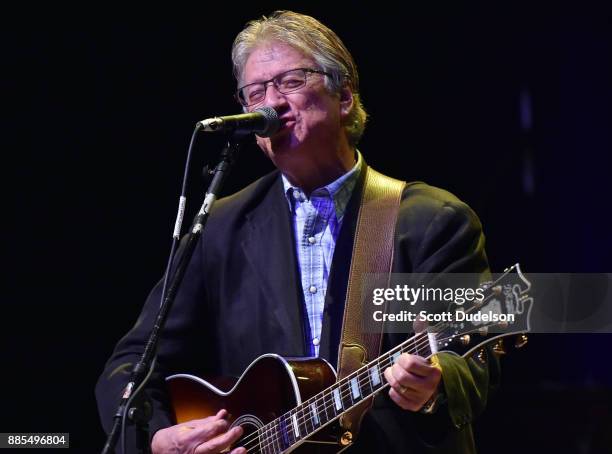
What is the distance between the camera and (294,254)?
9.79 ft

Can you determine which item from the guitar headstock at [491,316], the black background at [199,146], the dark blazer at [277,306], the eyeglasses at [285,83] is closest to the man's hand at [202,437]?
the dark blazer at [277,306]

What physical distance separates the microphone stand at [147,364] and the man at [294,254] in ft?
1.01

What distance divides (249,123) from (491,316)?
33.6 inches

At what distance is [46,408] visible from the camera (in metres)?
4.21

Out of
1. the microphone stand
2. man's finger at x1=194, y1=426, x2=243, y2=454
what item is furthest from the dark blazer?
the microphone stand

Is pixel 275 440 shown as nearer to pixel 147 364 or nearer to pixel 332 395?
pixel 332 395

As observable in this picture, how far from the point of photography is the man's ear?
3.13 m

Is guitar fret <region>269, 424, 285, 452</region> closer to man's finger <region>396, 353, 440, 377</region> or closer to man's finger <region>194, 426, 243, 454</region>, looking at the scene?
man's finger <region>194, 426, 243, 454</region>

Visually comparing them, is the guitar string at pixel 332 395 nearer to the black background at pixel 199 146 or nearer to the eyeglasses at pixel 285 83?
the eyeglasses at pixel 285 83

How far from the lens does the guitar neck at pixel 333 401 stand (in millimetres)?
2543

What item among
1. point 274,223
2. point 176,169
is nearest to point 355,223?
point 274,223

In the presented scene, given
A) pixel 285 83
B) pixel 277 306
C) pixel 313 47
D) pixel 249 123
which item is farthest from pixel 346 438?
pixel 313 47

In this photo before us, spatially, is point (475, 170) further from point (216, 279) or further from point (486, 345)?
point (486, 345)

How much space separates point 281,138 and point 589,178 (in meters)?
1.57
